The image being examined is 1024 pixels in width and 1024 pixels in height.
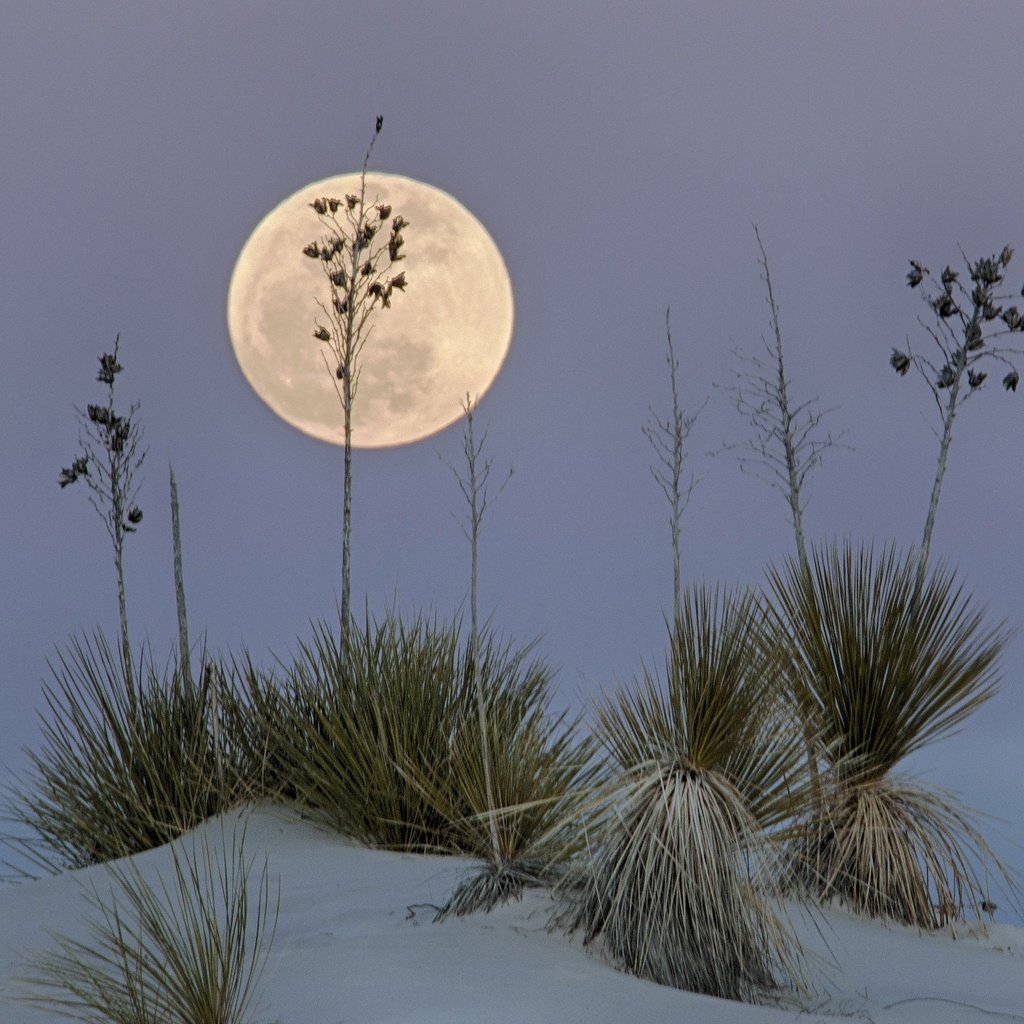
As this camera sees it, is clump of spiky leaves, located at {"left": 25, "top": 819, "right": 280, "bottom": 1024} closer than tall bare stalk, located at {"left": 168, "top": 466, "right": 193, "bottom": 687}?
Yes

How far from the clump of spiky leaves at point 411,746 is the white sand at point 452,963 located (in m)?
0.29

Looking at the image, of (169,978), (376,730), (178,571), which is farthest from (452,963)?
(178,571)

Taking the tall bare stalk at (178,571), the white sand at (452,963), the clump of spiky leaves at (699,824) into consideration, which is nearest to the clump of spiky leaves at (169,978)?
the white sand at (452,963)

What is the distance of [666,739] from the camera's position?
485 cm

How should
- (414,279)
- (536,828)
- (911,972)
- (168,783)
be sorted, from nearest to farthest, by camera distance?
(911,972), (536,828), (168,783), (414,279)

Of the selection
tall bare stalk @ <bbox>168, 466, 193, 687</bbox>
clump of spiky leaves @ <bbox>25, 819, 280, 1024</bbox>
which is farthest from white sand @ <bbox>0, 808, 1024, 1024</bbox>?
tall bare stalk @ <bbox>168, 466, 193, 687</bbox>

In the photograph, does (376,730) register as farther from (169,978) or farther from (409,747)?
(169,978)

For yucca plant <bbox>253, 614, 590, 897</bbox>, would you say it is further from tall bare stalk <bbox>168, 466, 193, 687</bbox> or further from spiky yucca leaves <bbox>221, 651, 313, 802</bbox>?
tall bare stalk <bbox>168, 466, 193, 687</bbox>

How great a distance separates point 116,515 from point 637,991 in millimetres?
7535

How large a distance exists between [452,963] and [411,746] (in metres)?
2.47

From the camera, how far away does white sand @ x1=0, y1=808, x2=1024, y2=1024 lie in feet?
12.5

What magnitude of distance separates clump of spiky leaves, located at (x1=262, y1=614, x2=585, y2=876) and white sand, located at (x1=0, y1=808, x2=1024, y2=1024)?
29cm

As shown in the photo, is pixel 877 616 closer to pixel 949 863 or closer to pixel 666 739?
pixel 949 863

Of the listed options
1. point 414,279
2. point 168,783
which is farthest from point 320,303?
point 168,783
